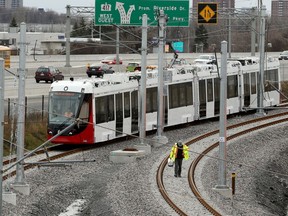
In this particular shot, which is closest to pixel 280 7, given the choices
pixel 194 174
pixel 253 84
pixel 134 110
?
pixel 253 84

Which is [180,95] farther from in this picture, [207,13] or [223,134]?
[223,134]

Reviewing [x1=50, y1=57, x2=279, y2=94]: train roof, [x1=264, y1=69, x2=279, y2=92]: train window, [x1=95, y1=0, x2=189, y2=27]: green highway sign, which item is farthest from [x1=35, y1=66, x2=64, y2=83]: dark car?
[x1=95, y1=0, x2=189, y2=27]: green highway sign

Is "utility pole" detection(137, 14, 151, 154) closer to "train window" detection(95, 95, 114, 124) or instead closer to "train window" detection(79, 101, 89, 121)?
"train window" detection(95, 95, 114, 124)

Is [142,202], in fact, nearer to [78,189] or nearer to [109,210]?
[109,210]

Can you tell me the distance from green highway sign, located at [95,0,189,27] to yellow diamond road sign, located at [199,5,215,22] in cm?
195

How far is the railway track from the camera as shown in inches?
941

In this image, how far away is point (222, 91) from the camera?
27.8 metres

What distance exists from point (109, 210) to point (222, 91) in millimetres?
6246

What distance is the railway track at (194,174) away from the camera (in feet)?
78.4

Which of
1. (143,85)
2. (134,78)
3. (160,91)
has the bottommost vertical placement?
(160,91)

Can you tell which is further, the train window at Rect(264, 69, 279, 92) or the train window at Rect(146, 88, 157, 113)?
the train window at Rect(264, 69, 279, 92)

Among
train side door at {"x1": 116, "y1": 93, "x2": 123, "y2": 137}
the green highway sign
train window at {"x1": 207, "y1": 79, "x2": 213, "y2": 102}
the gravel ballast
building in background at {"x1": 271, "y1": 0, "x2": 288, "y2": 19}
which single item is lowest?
the gravel ballast

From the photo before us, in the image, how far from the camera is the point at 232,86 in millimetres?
45906

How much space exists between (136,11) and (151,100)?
20.2 feet
